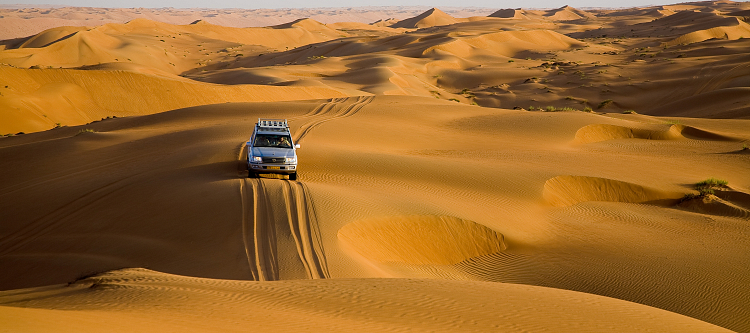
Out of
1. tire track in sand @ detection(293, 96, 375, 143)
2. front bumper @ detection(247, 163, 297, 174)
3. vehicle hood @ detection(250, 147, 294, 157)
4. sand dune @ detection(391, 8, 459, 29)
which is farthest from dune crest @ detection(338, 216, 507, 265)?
sand dune @ detection(391, 8, 459, 29)

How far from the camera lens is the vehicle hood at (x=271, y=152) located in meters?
13.1

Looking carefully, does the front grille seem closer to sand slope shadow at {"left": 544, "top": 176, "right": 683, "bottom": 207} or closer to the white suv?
the white suv

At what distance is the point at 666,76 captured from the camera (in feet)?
135

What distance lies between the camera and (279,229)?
10.6 metres

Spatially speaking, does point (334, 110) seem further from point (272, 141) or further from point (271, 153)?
point (271, 153)

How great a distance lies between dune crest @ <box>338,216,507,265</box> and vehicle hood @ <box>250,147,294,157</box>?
9.91ft

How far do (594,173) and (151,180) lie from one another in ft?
40.8

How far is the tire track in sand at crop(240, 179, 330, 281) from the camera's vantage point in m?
9.30

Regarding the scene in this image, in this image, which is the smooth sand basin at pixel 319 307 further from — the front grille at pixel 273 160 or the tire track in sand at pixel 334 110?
the tire track in sand at pixel 334 110

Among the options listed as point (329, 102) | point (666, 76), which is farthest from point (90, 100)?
point (666, 76)

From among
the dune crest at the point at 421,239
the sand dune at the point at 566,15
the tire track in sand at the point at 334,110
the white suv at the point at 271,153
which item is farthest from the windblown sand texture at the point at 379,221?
the sand dune at the point at 566,15

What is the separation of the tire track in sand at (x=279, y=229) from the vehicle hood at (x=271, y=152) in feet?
2.29

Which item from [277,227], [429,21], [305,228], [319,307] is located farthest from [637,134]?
[429,21]

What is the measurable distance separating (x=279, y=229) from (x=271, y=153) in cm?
306
